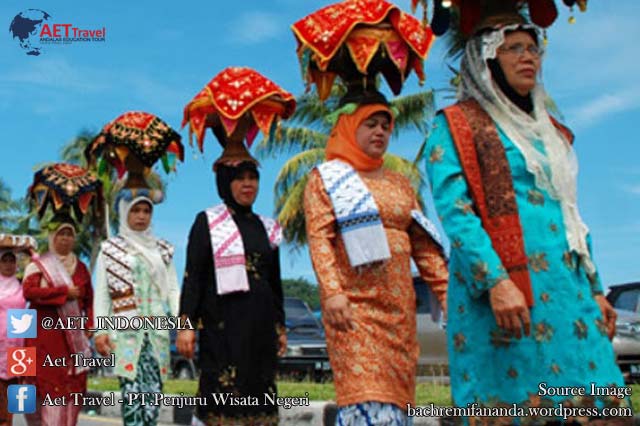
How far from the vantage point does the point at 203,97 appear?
5.82 m

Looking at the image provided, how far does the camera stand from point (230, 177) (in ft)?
17.8

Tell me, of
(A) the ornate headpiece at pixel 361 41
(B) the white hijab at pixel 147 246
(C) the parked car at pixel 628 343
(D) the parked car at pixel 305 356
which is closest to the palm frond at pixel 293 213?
(D) the parked car at pixel 305 356

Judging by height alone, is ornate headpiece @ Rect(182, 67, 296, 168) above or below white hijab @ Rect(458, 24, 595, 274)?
above

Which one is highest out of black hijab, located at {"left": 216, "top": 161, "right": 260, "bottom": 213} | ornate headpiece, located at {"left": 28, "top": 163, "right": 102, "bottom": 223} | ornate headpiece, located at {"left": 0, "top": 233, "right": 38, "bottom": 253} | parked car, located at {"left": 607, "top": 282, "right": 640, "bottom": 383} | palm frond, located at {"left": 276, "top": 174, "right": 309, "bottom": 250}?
palm frond, located at {"left": 276, "top": 174, "right": 309, "bottom": 250}

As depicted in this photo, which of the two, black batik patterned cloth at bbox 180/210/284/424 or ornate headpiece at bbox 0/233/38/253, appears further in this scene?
ornate headpiece at bbox 0/233/38/253

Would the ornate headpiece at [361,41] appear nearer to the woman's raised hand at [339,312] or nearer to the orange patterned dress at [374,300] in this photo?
the orange patterned dress at [374,300]

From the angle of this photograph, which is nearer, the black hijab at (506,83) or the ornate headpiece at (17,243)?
the black hijab at (506,83)

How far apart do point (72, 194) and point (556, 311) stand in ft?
18.0

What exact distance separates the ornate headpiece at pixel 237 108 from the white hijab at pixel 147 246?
30.6 inches

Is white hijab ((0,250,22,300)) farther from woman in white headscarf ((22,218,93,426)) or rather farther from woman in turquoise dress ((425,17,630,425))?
woman in turquoise dress ((425,17,630,425))

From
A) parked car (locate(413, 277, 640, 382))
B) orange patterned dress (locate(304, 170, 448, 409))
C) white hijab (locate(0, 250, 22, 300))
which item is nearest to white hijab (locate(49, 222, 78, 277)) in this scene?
white hijab (locate(0, 250, 22, 300))

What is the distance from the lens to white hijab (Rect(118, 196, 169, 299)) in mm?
6297

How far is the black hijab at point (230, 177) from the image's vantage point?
5402 millimetres

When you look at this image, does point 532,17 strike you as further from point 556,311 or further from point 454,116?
point 556,311
